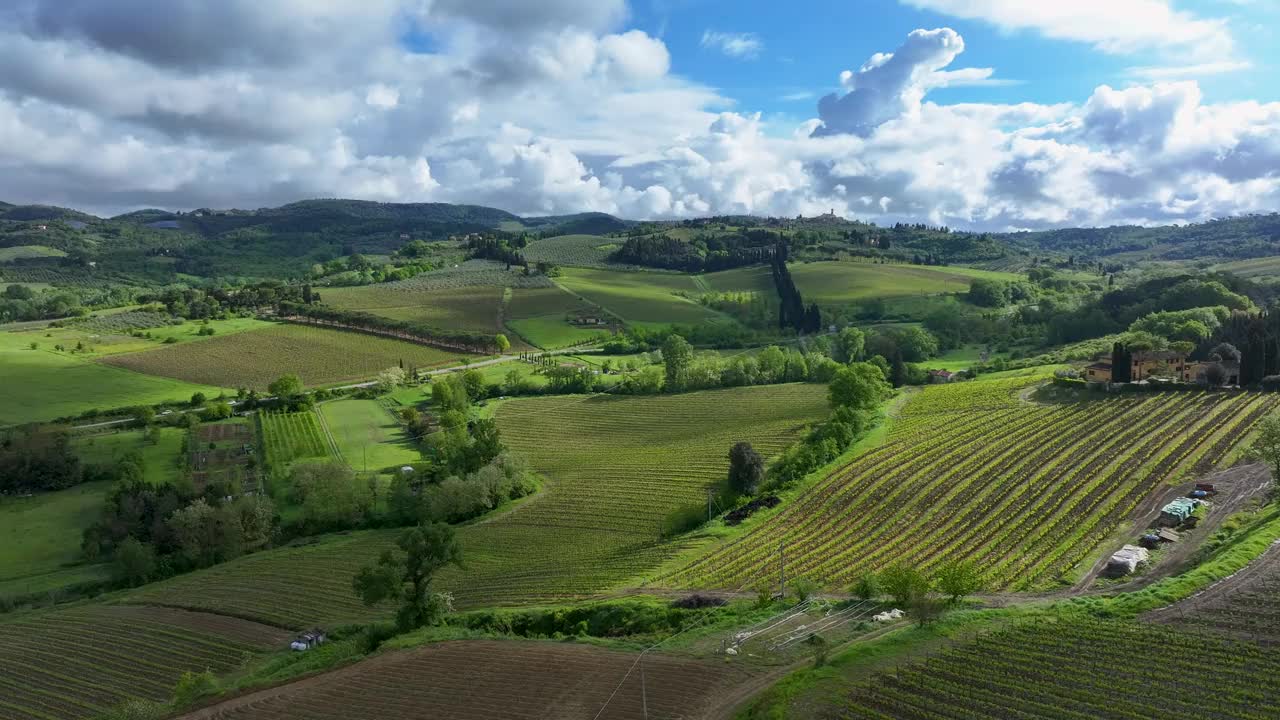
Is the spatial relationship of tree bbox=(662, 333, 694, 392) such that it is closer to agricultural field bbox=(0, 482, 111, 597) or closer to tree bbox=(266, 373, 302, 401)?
tree bbox=(266, 373, 302, 401)

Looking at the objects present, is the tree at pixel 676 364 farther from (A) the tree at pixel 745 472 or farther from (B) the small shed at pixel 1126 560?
(B) the small shed at pixel 1126 560

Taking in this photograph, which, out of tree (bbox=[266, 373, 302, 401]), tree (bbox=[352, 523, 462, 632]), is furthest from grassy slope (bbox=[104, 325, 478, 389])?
tree (bbox=[352, 523, 462, 632])

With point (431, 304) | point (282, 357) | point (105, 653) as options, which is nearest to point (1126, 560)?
point (105, 653)

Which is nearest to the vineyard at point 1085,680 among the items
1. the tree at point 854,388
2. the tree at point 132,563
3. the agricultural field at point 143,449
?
the tree at point 854,388

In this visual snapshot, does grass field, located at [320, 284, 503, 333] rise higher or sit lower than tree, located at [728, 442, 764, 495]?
higher

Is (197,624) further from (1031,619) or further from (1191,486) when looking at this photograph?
(1191,486)

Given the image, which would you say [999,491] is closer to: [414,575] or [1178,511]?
[1178,511]
